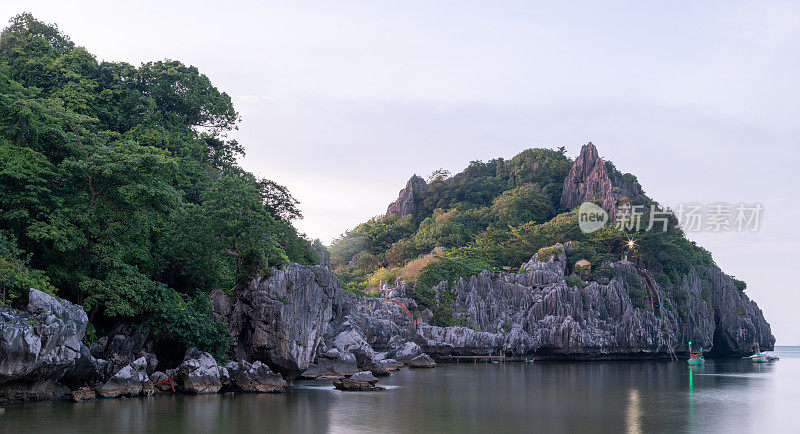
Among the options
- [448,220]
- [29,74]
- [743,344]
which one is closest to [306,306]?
[29,74]

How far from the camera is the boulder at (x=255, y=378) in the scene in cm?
2719

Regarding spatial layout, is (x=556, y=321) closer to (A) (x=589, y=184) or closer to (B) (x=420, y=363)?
(B) (x=420, y=363)

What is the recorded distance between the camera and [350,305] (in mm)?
43875

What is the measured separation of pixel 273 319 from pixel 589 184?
58.6 metres

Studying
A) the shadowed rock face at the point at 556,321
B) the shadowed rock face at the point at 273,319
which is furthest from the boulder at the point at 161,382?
the shadowed rock face at the point at 556,321

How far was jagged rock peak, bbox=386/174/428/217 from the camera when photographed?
302 feet

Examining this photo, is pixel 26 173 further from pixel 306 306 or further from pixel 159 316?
pixel 306 306

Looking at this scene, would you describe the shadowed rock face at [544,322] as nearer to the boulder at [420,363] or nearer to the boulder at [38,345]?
the boulder at [420,363]

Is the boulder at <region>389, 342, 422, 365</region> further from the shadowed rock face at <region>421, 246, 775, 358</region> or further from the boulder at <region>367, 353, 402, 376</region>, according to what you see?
the shadowed rock face at <region>421, 246, 775, 358</region>

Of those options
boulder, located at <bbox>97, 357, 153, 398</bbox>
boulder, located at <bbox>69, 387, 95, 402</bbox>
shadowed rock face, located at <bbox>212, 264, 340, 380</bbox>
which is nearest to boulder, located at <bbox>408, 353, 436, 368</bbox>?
shadowed rock face, located at <bbox>212, 264, 340, 380</bbox>

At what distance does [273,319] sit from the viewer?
28.6m

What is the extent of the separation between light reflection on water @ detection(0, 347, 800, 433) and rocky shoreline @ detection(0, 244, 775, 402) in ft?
4.68

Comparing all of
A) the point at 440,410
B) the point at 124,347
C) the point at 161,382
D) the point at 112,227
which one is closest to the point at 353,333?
the point at 161,382

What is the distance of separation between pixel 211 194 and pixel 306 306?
6.60 meters
